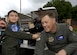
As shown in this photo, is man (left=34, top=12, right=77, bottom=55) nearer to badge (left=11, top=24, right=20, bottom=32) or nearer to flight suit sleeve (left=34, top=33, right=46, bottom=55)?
flight suit sleeve (left=34, top=33, right=46, bottom=55)

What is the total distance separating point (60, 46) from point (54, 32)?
232mm

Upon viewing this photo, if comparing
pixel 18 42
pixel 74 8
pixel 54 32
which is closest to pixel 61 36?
pixel 54 32

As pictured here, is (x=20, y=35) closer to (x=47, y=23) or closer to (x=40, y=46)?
(x=40, y=46)

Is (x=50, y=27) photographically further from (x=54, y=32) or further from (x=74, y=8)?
(x=74, y=8)

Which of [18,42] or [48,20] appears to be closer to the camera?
[48,20]

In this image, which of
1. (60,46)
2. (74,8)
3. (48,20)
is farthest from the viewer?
(74,8)

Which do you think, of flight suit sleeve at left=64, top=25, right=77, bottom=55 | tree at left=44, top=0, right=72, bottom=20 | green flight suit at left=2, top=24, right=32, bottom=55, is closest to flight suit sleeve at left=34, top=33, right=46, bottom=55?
flight suit sleeve at left=64, top=25, right=77, bottom=55

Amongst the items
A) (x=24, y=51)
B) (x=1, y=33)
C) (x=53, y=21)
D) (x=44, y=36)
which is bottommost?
(x=24, y=51)

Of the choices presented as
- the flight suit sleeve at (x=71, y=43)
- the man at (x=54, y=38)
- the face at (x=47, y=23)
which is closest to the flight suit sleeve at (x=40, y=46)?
the man at (x=54, y=38)

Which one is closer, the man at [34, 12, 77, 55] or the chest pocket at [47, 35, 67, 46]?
the man at [34, 12, 77, 55]

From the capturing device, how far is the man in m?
3.26

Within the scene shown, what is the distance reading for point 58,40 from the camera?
344 cm

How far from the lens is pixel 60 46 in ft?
11.5

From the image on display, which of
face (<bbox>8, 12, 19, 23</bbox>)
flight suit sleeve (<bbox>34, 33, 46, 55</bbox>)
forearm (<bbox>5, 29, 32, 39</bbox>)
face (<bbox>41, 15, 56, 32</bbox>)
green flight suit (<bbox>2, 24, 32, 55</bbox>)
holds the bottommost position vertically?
green flight suit (<bbox>2, 24, 32, 55</bbox>)
